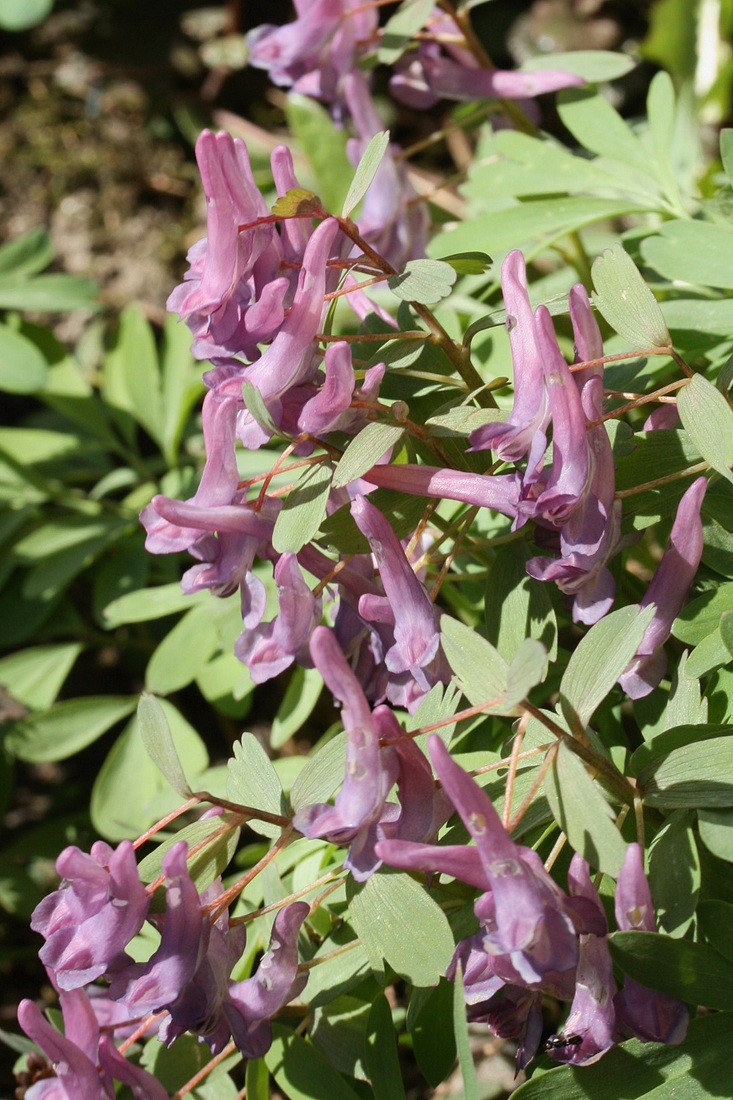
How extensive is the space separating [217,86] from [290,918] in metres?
2.29

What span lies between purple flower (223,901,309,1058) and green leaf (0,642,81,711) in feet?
2.71

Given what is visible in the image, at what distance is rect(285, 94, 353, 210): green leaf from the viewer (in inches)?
72.0

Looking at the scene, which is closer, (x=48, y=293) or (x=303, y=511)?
(x=303, y=511)

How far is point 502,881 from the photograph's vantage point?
24.5 inches

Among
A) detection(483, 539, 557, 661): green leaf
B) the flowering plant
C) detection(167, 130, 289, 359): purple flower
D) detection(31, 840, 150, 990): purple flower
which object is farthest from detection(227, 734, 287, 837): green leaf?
detection(167, 130, 289, 359): purple flower

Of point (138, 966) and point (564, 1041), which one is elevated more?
point (138, 966)

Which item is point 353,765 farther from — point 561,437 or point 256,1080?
point 256,1080

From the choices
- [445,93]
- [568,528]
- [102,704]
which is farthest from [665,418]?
[102,704]

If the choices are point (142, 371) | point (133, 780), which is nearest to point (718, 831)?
point (133, 780)

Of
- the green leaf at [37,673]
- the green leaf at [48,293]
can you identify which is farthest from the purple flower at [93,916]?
the green leaf at [48,293]

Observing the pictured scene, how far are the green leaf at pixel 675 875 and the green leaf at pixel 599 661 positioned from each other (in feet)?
0.38

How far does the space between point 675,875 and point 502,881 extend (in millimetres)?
190

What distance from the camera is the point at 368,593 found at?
86 cm

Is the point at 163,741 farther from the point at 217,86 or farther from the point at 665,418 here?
the point at 217,86
